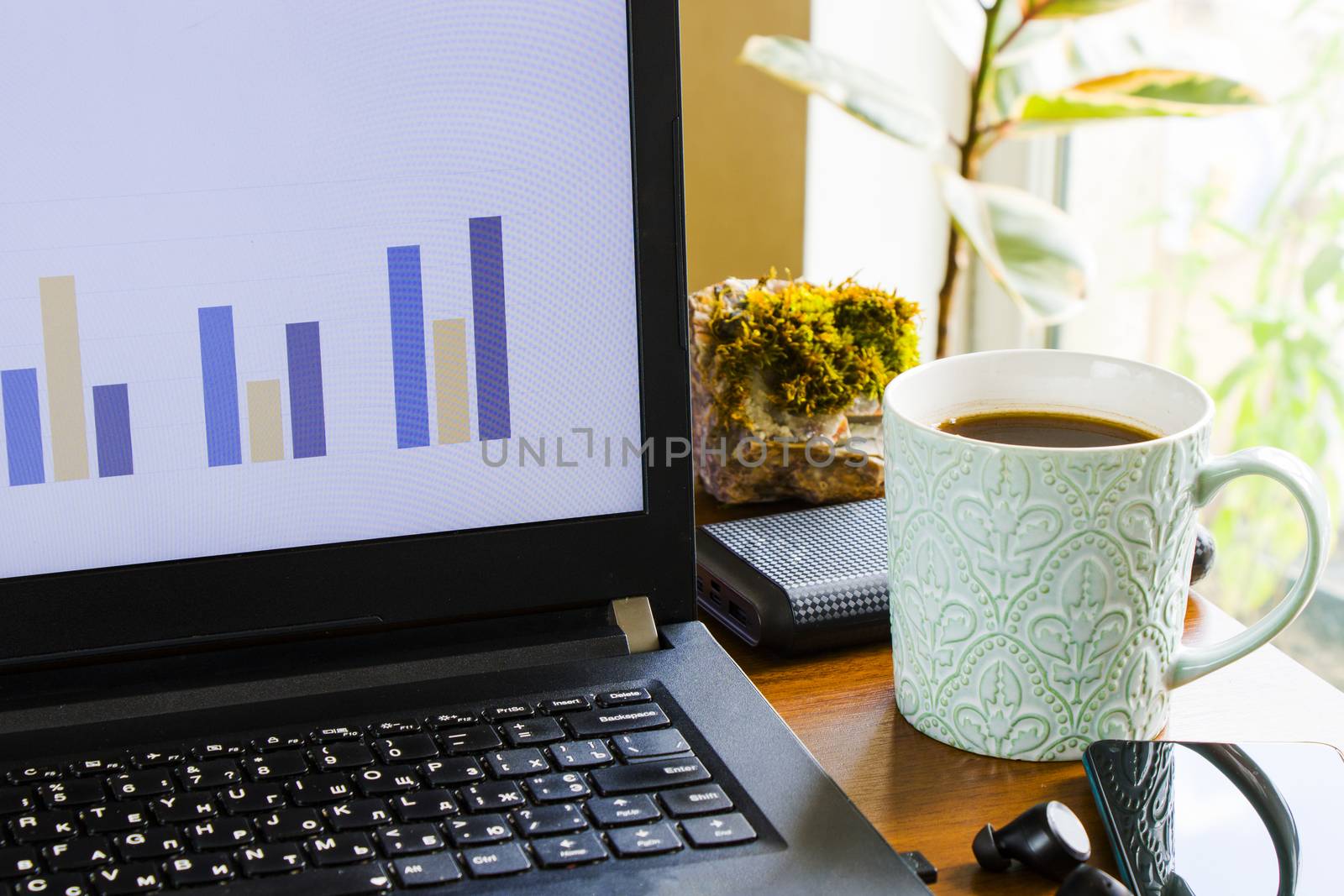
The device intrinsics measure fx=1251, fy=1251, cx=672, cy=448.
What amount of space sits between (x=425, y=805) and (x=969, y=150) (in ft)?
2.68

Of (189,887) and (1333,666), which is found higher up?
(189,887)

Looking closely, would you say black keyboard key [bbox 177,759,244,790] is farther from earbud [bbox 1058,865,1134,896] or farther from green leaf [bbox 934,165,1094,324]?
green leaf [bbox 934,165,1094,324]

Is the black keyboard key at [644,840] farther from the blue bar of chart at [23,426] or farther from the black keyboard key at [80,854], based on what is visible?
the blue bar of chart at [23,426]

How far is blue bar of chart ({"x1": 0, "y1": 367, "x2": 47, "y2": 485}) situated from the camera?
491 millimetres

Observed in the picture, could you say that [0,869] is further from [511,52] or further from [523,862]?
[511,52]

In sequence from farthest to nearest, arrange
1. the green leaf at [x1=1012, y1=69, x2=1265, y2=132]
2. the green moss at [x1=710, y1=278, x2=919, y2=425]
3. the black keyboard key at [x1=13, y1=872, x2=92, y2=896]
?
the green leaf at [x1=1012, y1=69, x2=1265, y2=132] → the green moss at [x1=710, y1=278, x2=919, y2=425] → the black keyboard key at [x1=13, y1=872, x2=92, y2=896]

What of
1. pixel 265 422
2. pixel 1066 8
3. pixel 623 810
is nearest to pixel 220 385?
pixel 265 422

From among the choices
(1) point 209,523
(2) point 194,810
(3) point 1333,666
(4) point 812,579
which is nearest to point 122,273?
(1) point 209,523

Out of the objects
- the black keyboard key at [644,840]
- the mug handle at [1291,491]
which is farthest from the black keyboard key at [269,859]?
the mug handle at [1291,491]

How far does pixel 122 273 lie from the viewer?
1.61ft

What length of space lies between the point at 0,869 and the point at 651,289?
32cm

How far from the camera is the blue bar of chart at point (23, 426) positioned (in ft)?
1.61

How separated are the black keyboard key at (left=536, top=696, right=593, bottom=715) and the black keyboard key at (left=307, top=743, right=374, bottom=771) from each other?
0.23 feet

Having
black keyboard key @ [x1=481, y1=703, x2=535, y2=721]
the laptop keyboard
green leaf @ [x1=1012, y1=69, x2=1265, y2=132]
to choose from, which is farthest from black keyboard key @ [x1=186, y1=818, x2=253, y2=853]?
green leaf @ [x1=1012, y1=69, x2=1265, y2=132]
